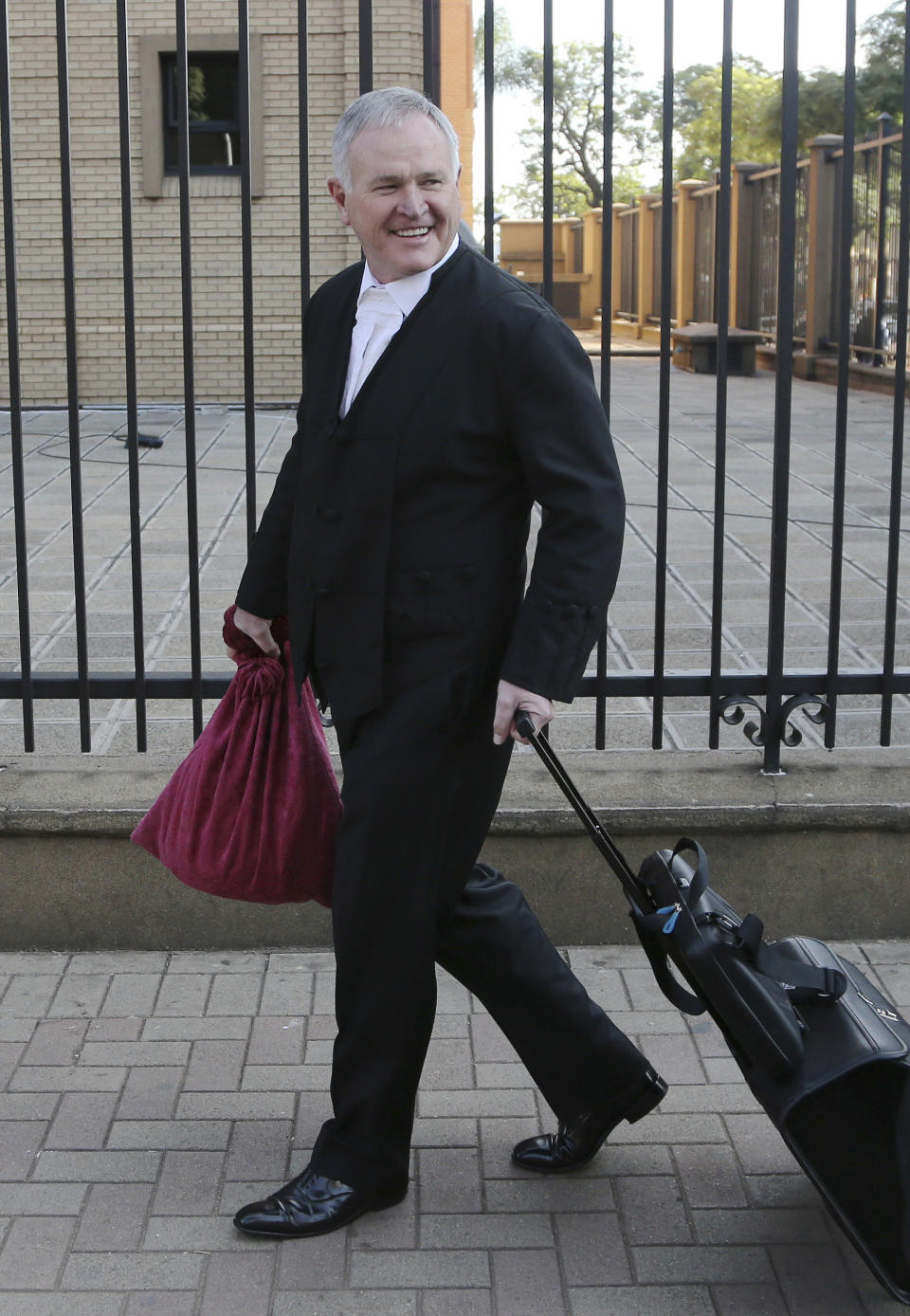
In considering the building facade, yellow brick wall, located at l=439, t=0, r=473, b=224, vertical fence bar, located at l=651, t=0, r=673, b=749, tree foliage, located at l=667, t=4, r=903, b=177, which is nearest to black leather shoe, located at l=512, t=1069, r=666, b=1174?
vertical fence bar, located at l=651, t=0, r=673, b=749

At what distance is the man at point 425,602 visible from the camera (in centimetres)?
248

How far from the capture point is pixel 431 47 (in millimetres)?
3564

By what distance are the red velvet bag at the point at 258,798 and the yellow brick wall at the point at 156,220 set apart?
1164 centimetres

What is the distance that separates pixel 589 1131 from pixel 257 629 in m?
1.11

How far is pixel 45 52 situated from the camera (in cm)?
1457

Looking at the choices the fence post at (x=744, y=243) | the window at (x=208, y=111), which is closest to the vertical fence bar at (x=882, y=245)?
the fence post at (x=744, y=243)

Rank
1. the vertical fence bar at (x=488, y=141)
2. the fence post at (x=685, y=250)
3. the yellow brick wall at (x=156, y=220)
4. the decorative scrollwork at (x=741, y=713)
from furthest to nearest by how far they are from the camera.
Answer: the fence post at (x=685, y=250) < the yellow brick wall at (x=156, y=220) < the decorative scrollwork at (x=741, y=713) < the vertical fence bar at (x=488, y=141)

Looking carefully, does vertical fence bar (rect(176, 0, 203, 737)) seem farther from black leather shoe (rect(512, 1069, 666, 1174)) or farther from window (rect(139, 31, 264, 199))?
window (rect(139, 31, 264, 199))

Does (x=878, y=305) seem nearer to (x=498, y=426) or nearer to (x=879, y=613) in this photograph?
(x=879, y=613)

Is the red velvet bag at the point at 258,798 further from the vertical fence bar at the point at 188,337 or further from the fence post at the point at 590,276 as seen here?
the fence post at the point at 590,276

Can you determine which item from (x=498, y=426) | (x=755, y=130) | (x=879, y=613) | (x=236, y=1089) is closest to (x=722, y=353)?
(x=498, y=426)

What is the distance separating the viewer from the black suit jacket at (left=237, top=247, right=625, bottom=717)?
248 cm

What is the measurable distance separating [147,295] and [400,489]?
1347 centimetres

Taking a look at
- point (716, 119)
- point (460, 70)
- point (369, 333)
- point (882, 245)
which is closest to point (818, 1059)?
point (369, 333)
